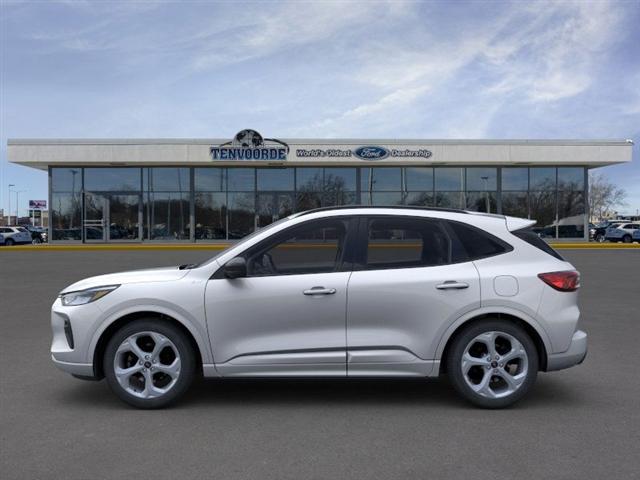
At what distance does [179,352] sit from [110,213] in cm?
3339

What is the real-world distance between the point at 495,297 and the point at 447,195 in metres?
32.4

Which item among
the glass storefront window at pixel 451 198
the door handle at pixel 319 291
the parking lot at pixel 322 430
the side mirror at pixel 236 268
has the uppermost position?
the glass storefront window at pixel 451 198

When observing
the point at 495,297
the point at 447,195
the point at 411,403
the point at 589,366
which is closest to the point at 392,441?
the point at 411,403

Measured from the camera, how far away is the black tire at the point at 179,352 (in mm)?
5027

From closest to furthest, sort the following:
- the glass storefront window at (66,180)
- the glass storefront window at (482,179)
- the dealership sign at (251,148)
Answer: the dealership sign at (251,148), the glass storefront window at (66,180), the glass storefront window at (482,179)

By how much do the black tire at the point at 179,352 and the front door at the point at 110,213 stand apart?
3260 centimetres

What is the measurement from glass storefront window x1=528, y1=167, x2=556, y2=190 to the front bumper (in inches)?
1323

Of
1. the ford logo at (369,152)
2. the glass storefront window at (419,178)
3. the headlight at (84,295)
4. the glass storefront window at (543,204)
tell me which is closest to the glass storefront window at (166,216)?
the ford logo at (369,152)

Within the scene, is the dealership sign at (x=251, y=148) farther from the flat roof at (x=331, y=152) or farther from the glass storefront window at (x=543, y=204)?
the glass storefront window at (x=543, y=204)

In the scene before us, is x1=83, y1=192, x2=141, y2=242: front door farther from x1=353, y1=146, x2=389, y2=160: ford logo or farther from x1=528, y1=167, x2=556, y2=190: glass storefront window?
x1=528, y1=167, x2=556, y2=190: glass storefront window

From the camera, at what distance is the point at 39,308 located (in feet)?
35.5

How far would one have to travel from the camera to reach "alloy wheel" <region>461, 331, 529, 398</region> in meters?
5.03

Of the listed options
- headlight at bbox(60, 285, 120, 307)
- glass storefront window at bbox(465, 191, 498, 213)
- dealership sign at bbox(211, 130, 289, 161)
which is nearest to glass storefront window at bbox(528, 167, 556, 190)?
glass storefront window at bbox(465, 191, 498, 213)

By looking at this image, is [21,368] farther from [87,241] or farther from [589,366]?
[87,241]
